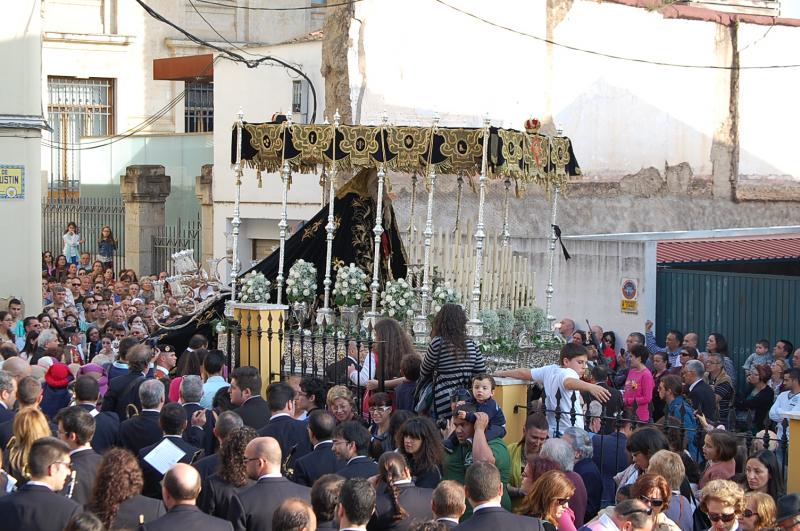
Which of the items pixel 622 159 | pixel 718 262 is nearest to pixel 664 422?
pixel 718 262

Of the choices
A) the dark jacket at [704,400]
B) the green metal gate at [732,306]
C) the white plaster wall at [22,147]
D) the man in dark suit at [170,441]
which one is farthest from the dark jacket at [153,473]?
the white plaster wall at [22,147]

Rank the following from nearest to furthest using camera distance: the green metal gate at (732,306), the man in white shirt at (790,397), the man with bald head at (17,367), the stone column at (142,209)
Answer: the man with bald head at (17,367) < the man in white shirt at (790,397) < the green metal gate at (732,306) < the stone column at (142,209)

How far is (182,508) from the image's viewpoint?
257 inches

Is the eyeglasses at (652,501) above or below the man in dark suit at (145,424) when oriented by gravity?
below

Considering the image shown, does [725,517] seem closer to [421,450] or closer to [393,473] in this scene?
[393,473]

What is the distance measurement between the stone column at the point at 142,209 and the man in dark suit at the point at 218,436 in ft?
60.5

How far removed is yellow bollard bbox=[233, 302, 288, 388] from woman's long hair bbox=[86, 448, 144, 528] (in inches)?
235

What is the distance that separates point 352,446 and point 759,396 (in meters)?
6.47

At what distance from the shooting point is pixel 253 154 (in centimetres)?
1466

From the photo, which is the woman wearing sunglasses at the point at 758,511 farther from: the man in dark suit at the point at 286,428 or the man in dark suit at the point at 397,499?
the man in dark suit at the point at 286,428

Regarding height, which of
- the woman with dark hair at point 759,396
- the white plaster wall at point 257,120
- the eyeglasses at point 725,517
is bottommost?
the woman with dark hair at point 759,396

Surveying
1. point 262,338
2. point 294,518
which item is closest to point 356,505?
point 294,518

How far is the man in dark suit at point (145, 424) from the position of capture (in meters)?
8.86

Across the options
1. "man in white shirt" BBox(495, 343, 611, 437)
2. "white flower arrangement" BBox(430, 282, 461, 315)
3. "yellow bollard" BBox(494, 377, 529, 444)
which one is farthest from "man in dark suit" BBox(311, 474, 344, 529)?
"white flower arrangement" BBox(430, 282, 461, 315)
